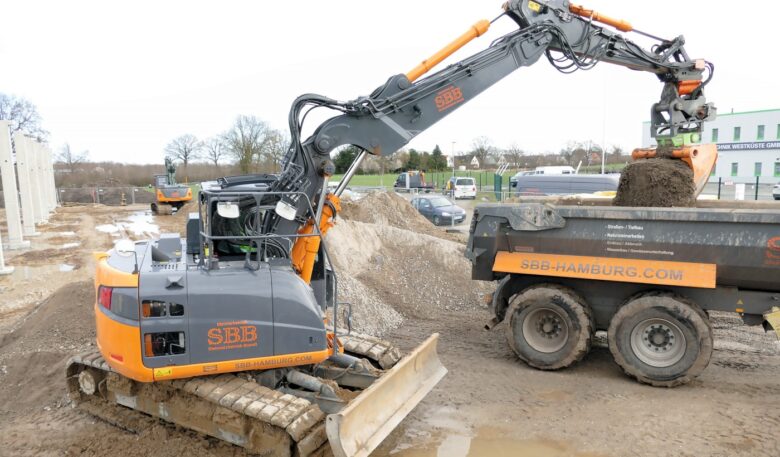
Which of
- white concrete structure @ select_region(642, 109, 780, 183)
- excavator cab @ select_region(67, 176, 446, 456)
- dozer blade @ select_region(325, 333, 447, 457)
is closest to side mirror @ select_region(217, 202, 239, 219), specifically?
excavator cab @ select_region(67, 176, 446, 456)

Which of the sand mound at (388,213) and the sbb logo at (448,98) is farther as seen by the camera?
the sand mound at (388,213)

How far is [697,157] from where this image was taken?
7.91 meters

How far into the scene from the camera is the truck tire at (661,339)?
6.38 metres

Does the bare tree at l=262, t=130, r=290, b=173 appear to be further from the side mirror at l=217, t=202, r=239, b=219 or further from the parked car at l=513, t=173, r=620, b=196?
the side mirror at l=217, t=202, r=239, b=219

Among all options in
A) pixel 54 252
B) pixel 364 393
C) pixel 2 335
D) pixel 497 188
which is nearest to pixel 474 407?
pixel 364 393

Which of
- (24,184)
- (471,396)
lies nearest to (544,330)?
(471,396)

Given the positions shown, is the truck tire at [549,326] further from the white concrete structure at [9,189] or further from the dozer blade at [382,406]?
the white concrete structure at [9,189]

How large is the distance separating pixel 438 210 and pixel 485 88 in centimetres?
1503

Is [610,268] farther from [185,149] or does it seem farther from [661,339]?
[185,149]

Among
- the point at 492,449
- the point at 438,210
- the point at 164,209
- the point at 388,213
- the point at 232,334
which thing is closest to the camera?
the point at 232,334

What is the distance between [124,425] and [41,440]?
0.77m

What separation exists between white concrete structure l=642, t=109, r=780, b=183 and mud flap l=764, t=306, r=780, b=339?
144 ft

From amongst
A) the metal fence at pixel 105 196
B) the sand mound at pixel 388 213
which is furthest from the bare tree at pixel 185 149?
the sand mound at pixel 388 213

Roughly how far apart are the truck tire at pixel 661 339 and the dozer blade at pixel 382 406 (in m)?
2.38
